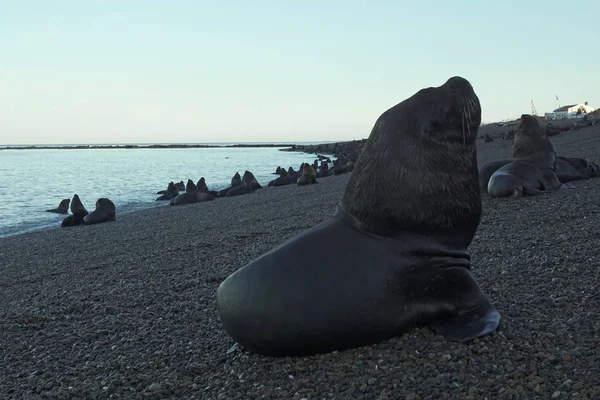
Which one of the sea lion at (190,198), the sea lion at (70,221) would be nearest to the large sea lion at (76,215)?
the sea lion at (70,221)

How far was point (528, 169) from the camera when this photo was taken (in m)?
9.27

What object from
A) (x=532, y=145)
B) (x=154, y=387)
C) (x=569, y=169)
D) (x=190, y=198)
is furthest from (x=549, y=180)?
(x=190, y=198)

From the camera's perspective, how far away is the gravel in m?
2.92

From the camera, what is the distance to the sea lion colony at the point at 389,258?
334 cm

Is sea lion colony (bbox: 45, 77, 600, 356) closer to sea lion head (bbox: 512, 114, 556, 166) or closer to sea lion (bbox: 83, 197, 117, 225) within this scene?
sea lion head (bbox: 512, 114, 556, 166)

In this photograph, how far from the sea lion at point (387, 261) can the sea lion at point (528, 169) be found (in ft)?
18.3

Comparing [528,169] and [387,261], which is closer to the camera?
[387,261]

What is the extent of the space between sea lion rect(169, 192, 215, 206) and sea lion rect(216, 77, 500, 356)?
15217 mm

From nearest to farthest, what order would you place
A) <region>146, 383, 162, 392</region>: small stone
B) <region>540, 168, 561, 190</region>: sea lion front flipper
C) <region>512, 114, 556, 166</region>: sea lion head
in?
<region>146, 383, 162, 392</region>: small stone → <region>540, 168, 561, 190</region>: sea lion front flipper → <region>512, 114, 556, 166</region>: sea lion head

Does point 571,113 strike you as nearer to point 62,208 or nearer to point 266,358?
point 62,208

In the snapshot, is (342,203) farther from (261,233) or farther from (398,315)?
(261,233)

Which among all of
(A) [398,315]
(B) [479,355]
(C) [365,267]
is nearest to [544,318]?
(B) [479,355]

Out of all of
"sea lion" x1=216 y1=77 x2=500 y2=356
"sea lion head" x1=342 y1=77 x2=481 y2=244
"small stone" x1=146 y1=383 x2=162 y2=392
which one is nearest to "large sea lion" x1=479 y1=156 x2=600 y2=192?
"sea lion head" x1=342 y1=77 x2=481 y2=244

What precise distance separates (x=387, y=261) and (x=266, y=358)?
97cm
